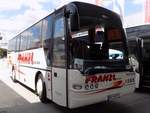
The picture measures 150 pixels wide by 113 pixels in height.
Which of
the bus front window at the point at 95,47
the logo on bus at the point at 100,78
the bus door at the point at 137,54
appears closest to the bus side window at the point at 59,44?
the bus front window at the point at 95,47

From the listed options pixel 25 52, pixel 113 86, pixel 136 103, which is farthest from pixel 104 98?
pixel 25 52

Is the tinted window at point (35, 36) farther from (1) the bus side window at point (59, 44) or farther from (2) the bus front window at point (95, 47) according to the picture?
(2) the bus front window at point (95, 47)

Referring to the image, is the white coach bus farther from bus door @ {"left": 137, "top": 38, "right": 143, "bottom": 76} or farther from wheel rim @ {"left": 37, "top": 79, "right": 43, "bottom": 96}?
bus door @ {"left": 137, "top": 38, "right": 143, "bottom": 76}

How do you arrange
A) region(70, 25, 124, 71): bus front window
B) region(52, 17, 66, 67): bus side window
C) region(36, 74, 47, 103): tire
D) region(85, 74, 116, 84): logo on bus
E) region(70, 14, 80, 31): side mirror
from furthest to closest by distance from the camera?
region(36, 74, 47, 103): tire → region(52, 17, 66, 67): bus side window → region(70, 25, 124, 71): bus front window → region(85, 74, 116, 84): logo on bus → region(70, 14, 80, 31): side mirror

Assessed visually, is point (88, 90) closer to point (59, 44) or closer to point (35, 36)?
point (59, 44)

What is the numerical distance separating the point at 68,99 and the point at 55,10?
2425 mm

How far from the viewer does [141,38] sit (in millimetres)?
8500

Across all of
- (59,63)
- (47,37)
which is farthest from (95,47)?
(47,37)

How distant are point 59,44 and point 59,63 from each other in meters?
0.48

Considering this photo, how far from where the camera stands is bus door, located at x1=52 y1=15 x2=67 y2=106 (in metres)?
5.46

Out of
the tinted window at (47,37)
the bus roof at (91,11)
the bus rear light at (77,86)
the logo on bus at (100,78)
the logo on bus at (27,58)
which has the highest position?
the bus roof at (91,11)

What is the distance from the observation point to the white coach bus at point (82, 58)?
517 centimetres

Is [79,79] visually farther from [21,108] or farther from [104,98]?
[21,108]

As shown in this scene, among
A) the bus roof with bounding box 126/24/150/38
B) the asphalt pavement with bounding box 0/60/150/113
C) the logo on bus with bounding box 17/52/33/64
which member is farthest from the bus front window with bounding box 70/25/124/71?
the logo on bus with bounding box 17/52/33/64
